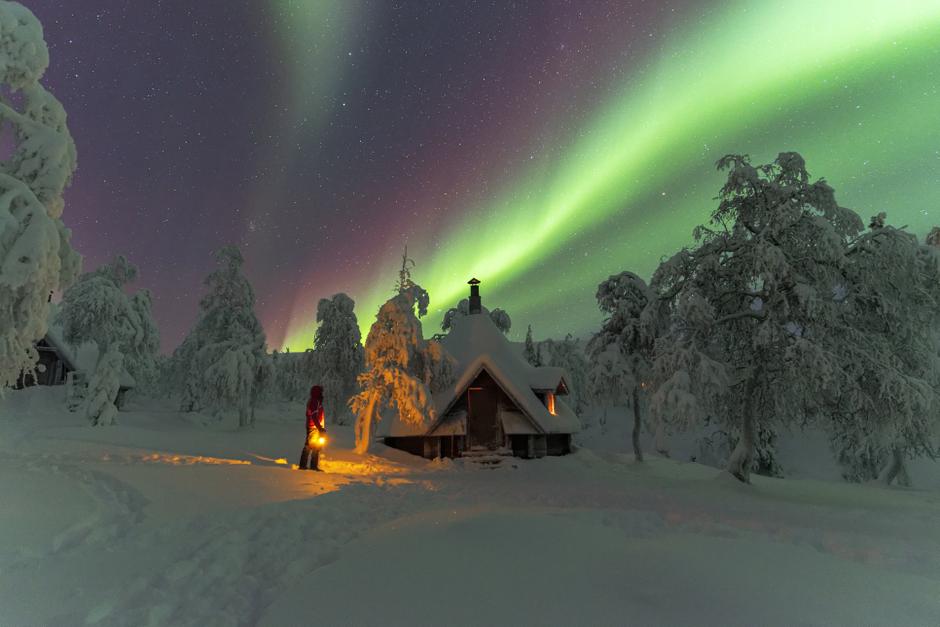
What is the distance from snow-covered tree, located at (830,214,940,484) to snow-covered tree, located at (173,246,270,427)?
3077 centimetres

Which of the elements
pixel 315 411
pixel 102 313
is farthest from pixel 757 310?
pixel 102 313

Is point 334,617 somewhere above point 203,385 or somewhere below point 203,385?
below

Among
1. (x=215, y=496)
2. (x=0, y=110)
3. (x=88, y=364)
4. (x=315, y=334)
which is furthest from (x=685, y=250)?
(x=88, y=364)

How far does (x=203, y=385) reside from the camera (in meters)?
31.7

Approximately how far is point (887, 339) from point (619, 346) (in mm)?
12913

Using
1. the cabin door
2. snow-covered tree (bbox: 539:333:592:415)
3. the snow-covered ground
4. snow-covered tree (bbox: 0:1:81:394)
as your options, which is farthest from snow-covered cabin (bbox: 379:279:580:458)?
snow-covered tree (bbox: 539:333:592:415)

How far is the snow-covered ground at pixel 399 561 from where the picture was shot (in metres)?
3.80

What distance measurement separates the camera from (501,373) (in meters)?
22.8

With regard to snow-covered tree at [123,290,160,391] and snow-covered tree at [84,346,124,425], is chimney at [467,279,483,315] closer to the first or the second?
snow-covered tree at [84,346,124,425]

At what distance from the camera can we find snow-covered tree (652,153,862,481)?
48.5ft

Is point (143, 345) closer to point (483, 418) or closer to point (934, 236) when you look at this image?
point (483, 418)

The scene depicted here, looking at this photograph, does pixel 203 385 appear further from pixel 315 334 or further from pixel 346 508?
pixel 346 508

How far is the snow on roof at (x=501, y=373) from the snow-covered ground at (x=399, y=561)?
40.7 feet

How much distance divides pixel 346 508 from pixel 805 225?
1643 cm
